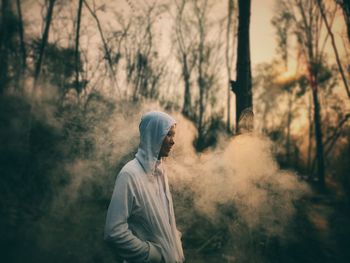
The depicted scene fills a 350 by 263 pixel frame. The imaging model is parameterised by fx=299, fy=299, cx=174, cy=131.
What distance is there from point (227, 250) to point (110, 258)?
8.02 feet

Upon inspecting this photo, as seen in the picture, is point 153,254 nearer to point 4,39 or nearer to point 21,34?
point 21,34

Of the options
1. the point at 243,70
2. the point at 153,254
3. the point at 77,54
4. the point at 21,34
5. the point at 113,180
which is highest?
the point at 21,34

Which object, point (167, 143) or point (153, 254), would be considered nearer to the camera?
point (153, 254)

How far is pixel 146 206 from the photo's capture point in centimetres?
214

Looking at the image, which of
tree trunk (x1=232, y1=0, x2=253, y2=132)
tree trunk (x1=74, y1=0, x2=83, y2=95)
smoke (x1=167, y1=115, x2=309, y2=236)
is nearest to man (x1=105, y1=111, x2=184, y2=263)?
tree trunk (x1=232, y1=0, x2=253, y2=132)

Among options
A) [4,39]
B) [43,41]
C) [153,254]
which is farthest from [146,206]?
[4,39]

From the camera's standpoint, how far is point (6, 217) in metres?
8.01

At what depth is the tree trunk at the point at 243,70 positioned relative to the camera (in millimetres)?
5586

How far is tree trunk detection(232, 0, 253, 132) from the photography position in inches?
220

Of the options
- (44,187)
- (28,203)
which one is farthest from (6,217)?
(44,187)

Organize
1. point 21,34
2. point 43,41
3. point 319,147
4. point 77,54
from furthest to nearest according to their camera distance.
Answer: point 319,147 < point 77,54 < point 21,34 < point 43,41

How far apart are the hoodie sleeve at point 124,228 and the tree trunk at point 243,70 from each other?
394 centimetres

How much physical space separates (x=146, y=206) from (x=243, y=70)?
13.5 feet

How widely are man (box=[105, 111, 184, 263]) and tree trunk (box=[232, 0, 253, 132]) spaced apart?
11.4 feet
